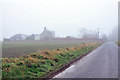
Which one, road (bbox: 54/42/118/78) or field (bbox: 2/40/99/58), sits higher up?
field (bbox: 2/40/99/58)

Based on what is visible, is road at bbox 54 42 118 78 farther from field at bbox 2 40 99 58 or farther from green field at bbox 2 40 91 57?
green field at bbox 2 40 91 57

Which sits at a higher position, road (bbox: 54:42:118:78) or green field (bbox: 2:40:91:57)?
green field (bbox: 2:40:91:57)

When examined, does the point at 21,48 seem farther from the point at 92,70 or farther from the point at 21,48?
the point at 92,70

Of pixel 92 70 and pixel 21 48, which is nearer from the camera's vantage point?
pixel 92 70

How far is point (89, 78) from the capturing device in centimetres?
890

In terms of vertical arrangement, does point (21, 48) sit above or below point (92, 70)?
above

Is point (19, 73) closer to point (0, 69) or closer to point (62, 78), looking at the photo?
point (0, 69)

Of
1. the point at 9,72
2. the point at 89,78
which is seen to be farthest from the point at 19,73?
the point at 89,78

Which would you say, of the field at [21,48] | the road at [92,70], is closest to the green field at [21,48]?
the field at [21,48]

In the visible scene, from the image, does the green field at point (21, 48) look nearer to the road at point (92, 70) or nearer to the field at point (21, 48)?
the field at point (21, 48)

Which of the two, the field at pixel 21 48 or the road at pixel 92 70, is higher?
the field at pixel 21 48

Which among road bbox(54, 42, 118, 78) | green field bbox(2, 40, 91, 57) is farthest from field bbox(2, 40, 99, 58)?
road bbox(54, 42, 118, 78)

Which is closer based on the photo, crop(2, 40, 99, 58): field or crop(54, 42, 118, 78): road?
crop(54, 42, 118, 78): road

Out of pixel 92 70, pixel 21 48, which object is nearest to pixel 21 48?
pixel 21 48
